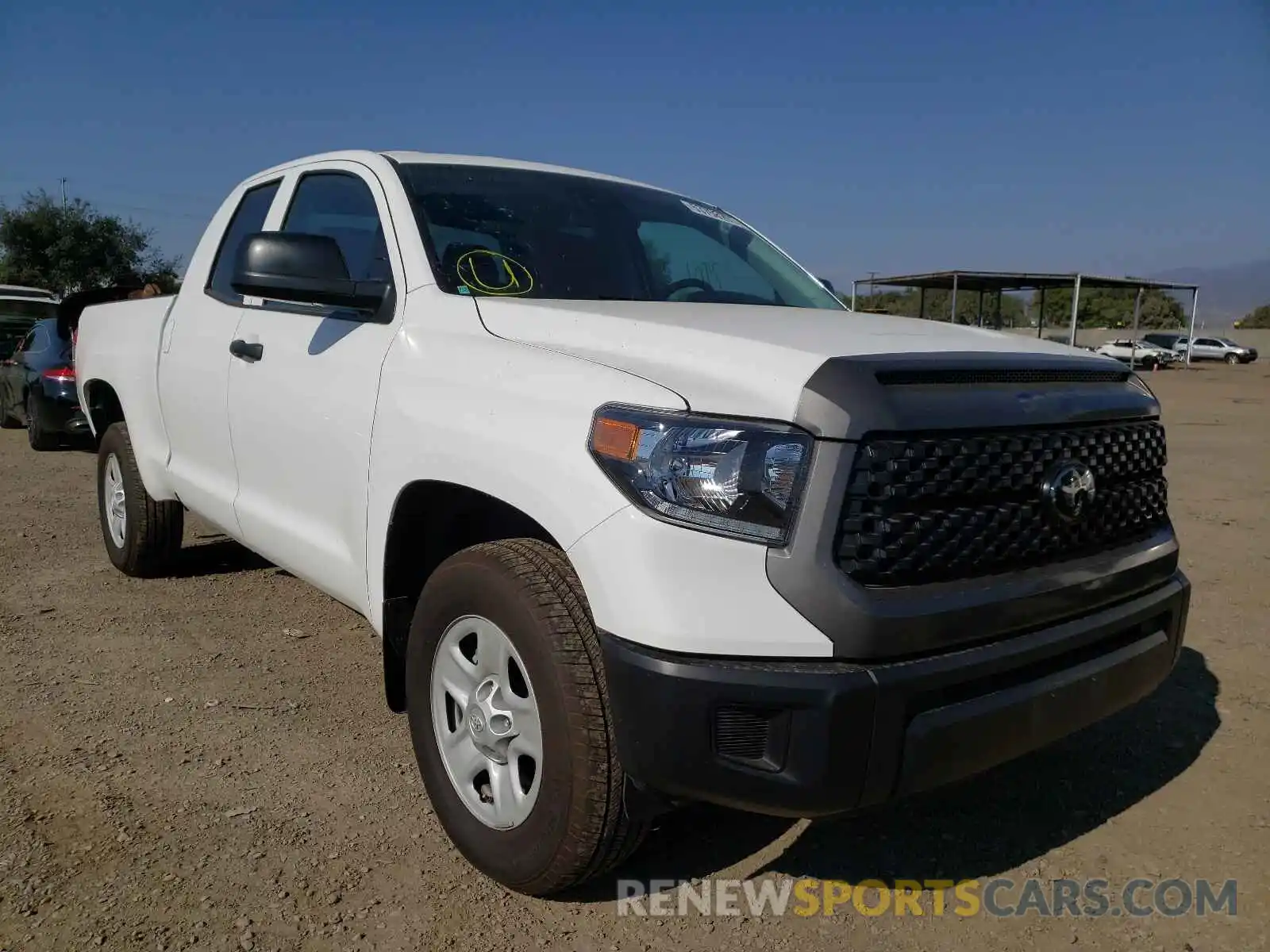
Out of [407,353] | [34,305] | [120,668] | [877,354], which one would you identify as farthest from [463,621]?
[34,305]

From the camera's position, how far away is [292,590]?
502 centimetres

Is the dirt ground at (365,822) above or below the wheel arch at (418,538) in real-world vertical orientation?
below

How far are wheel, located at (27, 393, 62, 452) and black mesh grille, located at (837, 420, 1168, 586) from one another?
35.0 feet

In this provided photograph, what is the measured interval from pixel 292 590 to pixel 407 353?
272 cm

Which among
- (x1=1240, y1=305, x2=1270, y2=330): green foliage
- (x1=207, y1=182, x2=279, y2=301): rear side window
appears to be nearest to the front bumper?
(x1=207, y1=182, x2=279, y2=301): rear side window

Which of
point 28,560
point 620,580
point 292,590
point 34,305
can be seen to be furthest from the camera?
point 34,305

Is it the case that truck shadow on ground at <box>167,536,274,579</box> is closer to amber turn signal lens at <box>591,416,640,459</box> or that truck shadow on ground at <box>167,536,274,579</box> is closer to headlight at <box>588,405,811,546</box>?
amber turn signal lens at <box>591,416,640,459</box>

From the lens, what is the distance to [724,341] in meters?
2.17

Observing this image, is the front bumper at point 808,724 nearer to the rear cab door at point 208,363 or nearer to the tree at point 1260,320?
the rear cab door at point 208,363

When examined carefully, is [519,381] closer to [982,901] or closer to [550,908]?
[550,908]

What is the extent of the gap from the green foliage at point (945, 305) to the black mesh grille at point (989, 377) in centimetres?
3424

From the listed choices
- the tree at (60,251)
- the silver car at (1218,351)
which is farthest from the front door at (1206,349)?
the tree at (60,251)

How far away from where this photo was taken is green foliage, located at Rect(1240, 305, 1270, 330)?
243 ft

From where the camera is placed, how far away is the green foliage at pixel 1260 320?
74.1 metres
